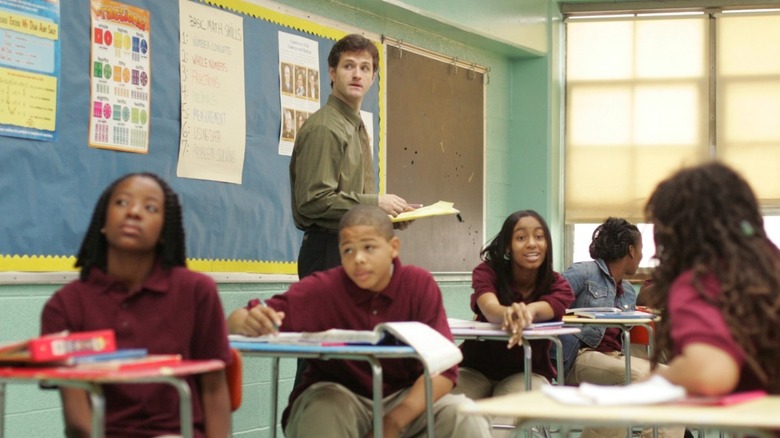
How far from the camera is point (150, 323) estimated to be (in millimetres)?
2398

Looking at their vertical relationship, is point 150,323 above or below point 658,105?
below

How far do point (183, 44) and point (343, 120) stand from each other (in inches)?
34.1

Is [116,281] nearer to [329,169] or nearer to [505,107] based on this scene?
[329,169]

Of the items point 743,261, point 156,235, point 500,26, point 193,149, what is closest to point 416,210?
point 193,149

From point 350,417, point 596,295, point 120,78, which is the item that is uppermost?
point 120,78

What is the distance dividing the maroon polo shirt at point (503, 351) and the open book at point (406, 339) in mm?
1237

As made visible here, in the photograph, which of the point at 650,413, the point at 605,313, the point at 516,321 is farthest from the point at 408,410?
the point at 605,313

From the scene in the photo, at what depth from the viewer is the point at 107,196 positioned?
246 centimetres

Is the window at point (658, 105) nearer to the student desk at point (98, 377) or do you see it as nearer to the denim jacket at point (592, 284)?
the denim jacket at point (592, 284)

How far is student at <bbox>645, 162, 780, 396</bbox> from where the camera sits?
5.95ft

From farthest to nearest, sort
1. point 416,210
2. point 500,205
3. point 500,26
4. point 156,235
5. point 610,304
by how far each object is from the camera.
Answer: point 500,205, point 500,26, point 610,304, point 416,210, point 156,235

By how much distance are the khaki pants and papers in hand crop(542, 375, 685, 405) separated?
1.25 metres

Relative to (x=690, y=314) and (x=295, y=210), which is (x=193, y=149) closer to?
(x=295, y=210)

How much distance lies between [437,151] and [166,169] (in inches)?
→ 103
